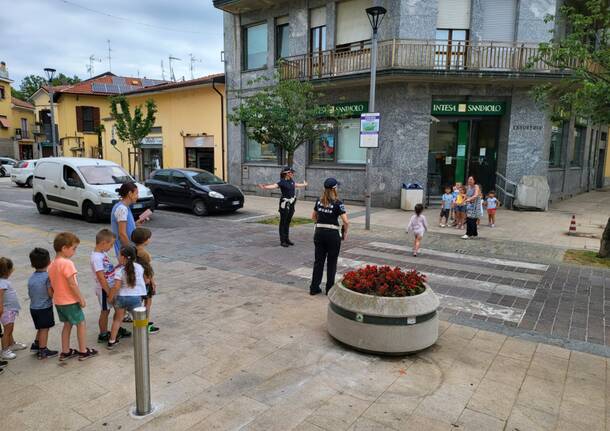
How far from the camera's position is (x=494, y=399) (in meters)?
3.78

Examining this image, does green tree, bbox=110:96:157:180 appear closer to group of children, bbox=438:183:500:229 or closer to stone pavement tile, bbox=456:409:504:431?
group of children, bbox=438:183:500:229

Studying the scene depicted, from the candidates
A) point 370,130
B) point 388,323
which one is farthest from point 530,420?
point 370,130

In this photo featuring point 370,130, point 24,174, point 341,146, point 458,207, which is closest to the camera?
point 370,130

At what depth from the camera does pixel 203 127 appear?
23.3m

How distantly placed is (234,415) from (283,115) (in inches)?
392

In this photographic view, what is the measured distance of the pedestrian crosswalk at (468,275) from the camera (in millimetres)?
6160

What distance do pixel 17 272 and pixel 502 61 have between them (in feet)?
52.0

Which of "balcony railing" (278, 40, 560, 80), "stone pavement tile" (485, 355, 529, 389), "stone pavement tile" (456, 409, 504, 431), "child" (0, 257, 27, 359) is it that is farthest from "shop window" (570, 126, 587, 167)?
"child" (0, 257, 27, 359)

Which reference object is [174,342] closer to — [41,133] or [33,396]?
[33,396]

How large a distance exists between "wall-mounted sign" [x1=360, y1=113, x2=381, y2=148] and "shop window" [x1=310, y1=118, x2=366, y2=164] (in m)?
5.81

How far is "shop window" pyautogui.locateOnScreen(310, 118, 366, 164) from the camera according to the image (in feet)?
59.3

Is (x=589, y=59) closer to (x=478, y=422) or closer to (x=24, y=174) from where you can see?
(x=478, y=422)

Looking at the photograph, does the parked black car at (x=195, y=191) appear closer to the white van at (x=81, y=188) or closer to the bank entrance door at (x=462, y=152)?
the white van at (x=81, y=188)

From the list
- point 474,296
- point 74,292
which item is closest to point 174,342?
point 74,292
